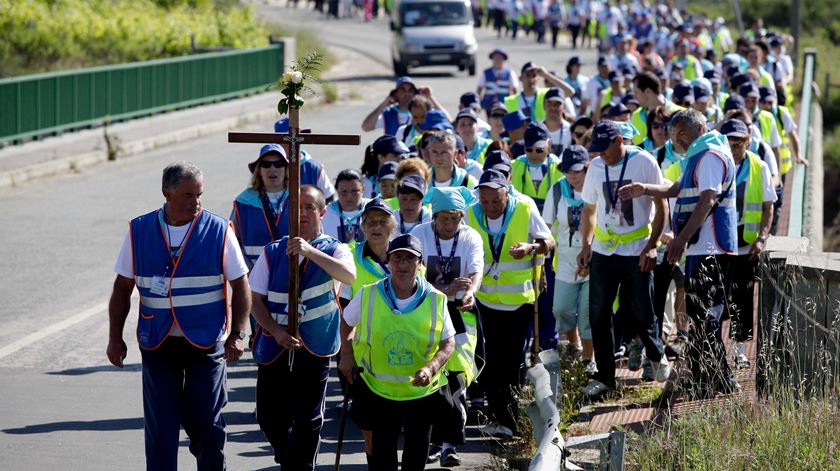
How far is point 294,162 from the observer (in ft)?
23.3

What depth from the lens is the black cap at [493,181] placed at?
8.81 meters

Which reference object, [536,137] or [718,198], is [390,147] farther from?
[718,198]

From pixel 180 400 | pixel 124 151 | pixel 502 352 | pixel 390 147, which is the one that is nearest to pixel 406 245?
pixel 180 400

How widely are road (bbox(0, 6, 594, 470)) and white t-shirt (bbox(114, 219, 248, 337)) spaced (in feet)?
5.74

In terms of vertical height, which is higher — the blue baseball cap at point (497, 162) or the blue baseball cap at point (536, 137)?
the blue baseball cap at point (536, 137)

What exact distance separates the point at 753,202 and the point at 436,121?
12.6 ft

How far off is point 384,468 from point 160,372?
1274mm

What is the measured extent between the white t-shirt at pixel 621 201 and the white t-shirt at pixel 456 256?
1.61 meters

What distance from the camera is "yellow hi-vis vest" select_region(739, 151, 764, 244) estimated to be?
987cm

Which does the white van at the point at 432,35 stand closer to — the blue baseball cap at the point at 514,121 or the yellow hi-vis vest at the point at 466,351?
the blue baseball cap at the point at 514,121

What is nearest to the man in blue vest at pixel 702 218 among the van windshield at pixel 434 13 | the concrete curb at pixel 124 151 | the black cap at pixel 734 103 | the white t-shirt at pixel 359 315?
the white t-shirt at pixel 359 315

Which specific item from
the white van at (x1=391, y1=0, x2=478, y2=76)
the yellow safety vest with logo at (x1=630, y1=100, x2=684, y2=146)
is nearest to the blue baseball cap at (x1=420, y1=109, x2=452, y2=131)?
the yellow safety vest with logo at (x1=630, y1=100, x2=684, y2=146)

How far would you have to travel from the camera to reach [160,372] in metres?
6.95

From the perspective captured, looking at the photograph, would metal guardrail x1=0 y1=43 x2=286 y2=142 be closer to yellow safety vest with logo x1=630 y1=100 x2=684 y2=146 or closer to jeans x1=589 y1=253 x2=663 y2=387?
yellow safety vest with logo x1=630 y1=100 x2=684 y2=146
